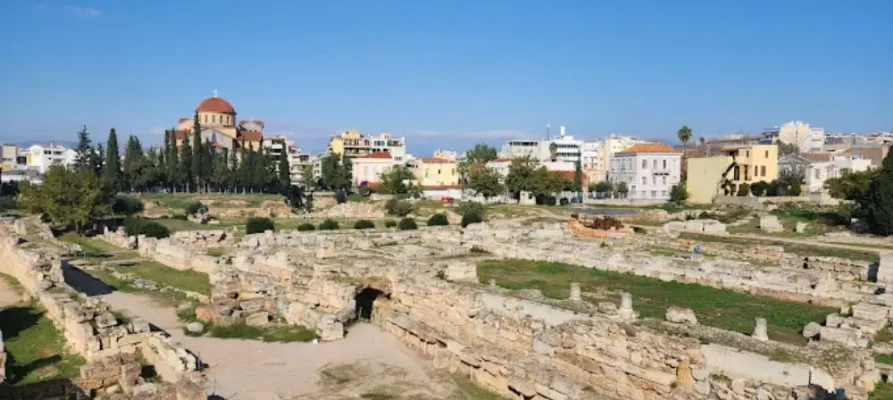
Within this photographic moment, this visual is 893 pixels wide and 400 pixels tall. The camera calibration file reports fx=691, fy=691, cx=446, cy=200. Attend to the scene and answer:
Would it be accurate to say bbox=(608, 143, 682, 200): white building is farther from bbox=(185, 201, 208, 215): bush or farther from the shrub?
bbox=(185, 201, 208, 215): bush

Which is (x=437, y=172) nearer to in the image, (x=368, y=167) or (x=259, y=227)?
(x=368, y=167)

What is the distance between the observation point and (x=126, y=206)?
50.9m

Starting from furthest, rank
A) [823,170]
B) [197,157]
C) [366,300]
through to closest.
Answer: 1. [823,170]
2. [197,157]
3. [366,300]

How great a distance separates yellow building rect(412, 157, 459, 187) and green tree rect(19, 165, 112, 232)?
57.4 metres

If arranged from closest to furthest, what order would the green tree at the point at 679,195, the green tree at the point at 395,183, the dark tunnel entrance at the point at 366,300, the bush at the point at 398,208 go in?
the dark tunnel entrance at the point at 366,300 → the bush at the point at 398,208 → the green tree at the point at 679,195 → the green tree at the point at 395,183

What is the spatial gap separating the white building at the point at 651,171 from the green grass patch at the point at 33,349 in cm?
5888

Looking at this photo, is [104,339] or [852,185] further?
[852,185]

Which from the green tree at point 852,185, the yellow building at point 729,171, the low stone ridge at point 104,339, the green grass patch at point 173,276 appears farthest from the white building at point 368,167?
the low stone ridge at point 104,339

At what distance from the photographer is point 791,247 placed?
28.2 meters

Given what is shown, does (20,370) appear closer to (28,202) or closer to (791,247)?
(791,247)

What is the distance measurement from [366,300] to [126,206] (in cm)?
3700

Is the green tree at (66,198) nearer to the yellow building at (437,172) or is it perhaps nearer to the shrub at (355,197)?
the shrub at (355,197)

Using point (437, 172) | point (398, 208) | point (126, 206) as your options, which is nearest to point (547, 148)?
point (437, 172)

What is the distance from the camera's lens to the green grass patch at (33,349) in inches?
510
